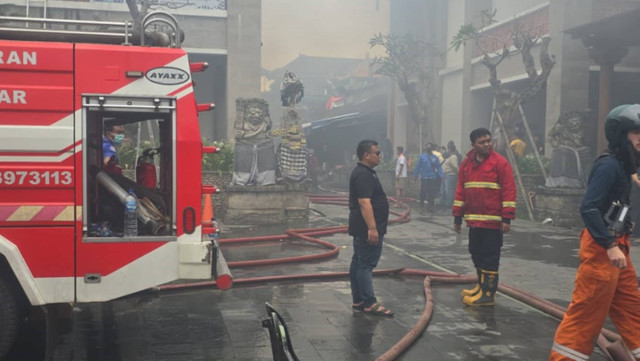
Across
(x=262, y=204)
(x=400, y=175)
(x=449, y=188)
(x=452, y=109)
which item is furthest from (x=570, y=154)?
(x=452, y=109)

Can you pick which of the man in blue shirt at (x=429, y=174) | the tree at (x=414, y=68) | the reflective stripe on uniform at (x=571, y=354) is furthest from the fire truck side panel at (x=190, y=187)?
the tree at (x=414, y=68)

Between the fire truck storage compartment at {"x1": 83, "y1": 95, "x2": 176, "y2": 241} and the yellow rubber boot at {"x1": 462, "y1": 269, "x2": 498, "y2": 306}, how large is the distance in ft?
11.2

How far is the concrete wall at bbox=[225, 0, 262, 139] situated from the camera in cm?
2112

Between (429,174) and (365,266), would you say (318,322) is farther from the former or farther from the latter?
(429,174)

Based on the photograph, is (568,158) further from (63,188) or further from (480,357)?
(63,188)

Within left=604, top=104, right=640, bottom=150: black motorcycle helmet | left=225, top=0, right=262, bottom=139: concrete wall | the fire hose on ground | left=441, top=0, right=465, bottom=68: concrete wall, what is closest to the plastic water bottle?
the fire hose on ground

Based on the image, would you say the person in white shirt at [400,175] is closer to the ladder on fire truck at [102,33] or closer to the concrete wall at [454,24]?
the concrete wall at [454,24]

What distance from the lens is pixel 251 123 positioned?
14.9 meters

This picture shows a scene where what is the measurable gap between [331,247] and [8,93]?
21.3ft

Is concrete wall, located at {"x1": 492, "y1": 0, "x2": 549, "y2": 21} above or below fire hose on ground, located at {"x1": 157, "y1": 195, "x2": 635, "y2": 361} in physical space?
above

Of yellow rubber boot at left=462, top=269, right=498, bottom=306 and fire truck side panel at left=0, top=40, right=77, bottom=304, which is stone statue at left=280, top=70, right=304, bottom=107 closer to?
yellow rubber boot at left=462, top=269, right=498, bottom=306

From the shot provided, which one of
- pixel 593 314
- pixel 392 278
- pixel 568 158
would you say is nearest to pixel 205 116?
pixel 568 158

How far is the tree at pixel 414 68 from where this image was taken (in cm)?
2623

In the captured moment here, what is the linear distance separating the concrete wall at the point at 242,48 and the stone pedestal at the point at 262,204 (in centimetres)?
666
